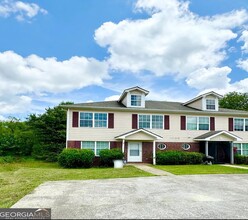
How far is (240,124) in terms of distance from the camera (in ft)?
77.7

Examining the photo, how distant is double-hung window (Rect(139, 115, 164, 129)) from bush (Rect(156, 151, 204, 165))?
240cm

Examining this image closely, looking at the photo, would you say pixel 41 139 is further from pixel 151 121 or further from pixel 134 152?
pixel 151 121

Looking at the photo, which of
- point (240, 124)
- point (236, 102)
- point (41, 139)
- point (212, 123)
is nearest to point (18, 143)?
point (41, 139)

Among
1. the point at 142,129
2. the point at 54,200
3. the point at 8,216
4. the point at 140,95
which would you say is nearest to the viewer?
the point at 8,216

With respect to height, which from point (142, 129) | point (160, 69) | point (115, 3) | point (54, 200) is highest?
point (115, 3)

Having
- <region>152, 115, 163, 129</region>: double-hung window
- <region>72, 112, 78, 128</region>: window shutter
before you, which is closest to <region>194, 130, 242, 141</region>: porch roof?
<region>152, 115, 163, 129</region>: double-hung window

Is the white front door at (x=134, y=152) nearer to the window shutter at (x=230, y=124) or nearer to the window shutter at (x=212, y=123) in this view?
the window shutter at (x=212, y=123)

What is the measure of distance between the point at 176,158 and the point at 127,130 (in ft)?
14.8

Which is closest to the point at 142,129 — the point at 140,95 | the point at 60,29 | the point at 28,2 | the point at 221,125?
the point at 140,95

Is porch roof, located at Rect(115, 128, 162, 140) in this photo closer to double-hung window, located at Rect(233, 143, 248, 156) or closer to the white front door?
the white front door

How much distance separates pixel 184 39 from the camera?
55.0 ft

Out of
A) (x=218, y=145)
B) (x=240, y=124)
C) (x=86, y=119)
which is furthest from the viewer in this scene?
(x=240, y=124)

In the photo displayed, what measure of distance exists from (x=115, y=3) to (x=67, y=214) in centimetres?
1225

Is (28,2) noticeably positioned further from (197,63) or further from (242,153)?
(242,153)
